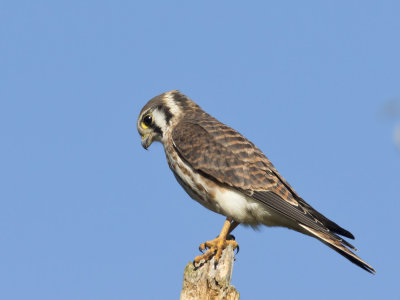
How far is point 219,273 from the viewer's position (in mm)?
4258

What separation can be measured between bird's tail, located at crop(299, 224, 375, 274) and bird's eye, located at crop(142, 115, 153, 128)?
7.13 feet

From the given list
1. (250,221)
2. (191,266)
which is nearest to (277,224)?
(250,221)

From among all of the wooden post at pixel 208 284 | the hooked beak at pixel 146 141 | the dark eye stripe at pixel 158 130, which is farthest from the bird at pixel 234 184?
the wooden post at pixel 208 284

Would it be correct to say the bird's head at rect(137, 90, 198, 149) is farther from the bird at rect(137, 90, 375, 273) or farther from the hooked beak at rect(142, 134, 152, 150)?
the bird at rect(137, 90, 375, 273)

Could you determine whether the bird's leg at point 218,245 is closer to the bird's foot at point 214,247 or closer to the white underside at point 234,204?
the bird's foot at point 214,247

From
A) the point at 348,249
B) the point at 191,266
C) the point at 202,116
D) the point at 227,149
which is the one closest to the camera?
the point at 191,266

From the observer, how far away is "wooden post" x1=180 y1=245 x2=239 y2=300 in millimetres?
4098

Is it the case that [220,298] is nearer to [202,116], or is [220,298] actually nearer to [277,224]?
[277,224]

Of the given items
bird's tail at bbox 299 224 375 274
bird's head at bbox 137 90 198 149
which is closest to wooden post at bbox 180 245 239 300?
bird's tail at bbox 299 224 375 274

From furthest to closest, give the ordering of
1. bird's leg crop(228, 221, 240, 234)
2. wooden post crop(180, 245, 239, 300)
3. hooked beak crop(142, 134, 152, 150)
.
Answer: hooked beak crop(142, 134, 152, 150) → bird's leg crop(228, 221, 240, 234) → wooden post crop(180, 245, 239, 300)

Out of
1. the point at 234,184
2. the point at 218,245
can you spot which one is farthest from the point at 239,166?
the point at 218,245

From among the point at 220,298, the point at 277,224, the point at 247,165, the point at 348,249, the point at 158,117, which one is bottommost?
the point at 220,298

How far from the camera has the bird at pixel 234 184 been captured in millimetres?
5418

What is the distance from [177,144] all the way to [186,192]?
47cm
